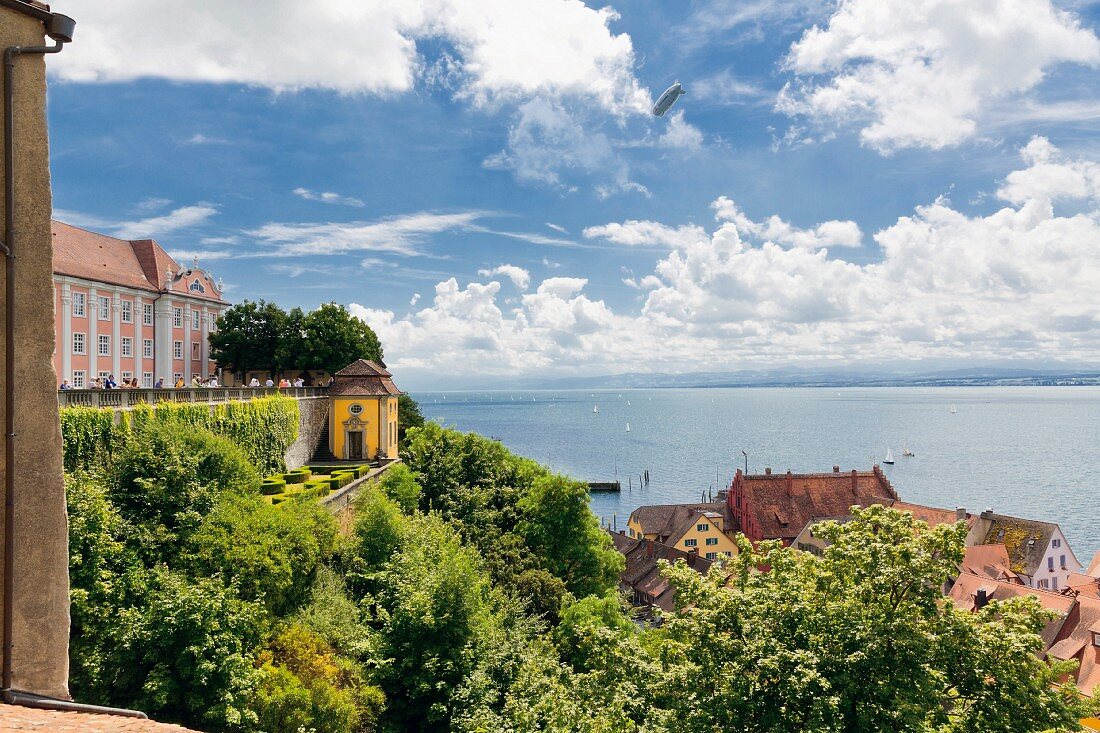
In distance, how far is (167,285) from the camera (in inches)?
2100

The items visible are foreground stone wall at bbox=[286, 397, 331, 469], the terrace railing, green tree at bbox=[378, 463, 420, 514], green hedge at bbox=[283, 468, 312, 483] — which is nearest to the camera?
the terrace railing

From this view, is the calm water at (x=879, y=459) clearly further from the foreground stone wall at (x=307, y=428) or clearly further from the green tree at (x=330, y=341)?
the foreground stone wall at (x=307, y=428)

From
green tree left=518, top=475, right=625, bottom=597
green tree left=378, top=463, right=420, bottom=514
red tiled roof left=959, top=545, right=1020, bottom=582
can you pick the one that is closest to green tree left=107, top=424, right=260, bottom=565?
green tree left=378, top=463, right=420, bottom=514

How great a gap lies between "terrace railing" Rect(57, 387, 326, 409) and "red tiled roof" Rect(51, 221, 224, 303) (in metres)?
22.8

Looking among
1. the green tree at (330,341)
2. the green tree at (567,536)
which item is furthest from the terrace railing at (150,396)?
the green tree at (330,341)

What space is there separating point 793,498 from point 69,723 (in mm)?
65571

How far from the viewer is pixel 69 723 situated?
512cm

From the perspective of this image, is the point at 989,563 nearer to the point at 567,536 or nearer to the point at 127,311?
the point at 567,536

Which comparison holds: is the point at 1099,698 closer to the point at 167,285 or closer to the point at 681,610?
the point at 681,610

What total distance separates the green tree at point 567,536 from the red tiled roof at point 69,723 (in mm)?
26752

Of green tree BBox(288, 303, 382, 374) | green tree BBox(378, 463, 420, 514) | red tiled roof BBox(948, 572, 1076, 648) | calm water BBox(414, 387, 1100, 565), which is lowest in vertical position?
calm water BBox(414, 387, 1100, 565)

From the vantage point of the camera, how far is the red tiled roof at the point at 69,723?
16.1ft

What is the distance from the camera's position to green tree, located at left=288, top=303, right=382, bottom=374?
52.9m

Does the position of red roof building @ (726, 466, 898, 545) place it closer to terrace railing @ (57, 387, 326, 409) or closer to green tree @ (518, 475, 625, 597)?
green tree @ (518, 475, 625, 597)
